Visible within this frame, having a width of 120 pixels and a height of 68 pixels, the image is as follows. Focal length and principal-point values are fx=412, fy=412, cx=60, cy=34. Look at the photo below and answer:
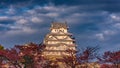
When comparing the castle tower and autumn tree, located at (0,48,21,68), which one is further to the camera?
the castle tower

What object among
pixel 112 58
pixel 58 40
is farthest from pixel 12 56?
pixel 58 40

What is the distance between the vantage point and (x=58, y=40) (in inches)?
4587

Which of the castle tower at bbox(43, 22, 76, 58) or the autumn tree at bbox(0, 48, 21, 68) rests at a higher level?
the castle tower at bbox(43, 22, 76, 58)

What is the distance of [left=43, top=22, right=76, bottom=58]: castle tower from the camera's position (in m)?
112

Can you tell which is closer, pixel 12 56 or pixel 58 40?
pixel 12 56

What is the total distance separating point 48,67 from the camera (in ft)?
159

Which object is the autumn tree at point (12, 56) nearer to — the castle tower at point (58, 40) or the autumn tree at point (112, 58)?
the autumn tree at point (112, 58)

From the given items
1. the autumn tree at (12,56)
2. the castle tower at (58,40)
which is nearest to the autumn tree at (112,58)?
the autumn tree at (12,56)

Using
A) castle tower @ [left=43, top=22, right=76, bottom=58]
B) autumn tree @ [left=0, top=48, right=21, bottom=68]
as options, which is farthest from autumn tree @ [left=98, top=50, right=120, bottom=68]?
castle tower @ [left=43, top=22, right=76, bottom=58]

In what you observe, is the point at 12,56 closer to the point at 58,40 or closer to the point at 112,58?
the point at 112,58

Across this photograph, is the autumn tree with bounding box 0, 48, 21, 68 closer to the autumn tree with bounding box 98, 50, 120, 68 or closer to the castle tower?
the autumn tree with bounding box 98, 50, 120, 68

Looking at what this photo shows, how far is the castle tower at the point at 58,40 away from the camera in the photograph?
111625 millimetres

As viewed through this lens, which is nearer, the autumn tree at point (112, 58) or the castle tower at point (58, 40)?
the autumn tree at point (112, 58)

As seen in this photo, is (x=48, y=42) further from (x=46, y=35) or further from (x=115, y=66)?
(x=115, y=66)
